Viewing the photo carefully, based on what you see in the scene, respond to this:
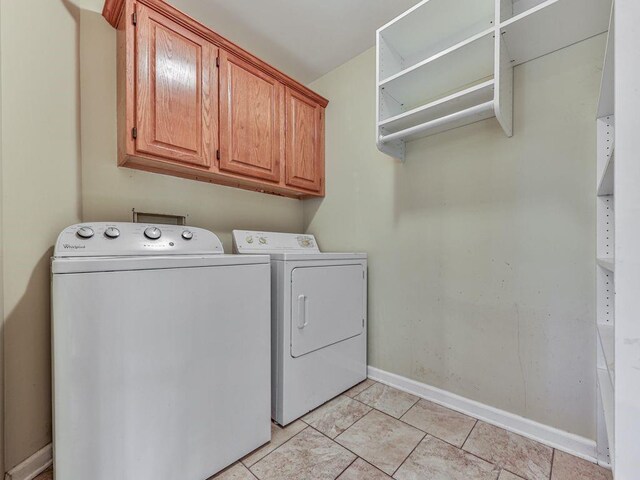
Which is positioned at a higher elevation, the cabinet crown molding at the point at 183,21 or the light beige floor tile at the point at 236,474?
the cabinet crown molding at the point at 183,21

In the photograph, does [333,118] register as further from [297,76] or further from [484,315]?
[484,315]

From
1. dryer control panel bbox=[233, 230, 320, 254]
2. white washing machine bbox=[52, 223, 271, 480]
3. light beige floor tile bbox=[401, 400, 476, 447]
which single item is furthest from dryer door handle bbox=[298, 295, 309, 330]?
light beige floor tile bbox=[401, 400, 476, 447]

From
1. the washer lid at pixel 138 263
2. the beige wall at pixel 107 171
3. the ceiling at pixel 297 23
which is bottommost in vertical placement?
the washer lid at pixel 138 263

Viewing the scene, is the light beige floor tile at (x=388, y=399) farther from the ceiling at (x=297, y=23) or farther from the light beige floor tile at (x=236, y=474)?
the ceiling at (x=297, y=23)

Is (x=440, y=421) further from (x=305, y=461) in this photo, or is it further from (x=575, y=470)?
(x=305, y=461)

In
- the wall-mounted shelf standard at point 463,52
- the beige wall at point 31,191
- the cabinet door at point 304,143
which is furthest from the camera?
the cabinet door at point 304,143

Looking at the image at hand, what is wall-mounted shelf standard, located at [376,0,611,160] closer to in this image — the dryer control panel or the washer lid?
the dryer control panel

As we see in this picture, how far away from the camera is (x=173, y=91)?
1.52 metres

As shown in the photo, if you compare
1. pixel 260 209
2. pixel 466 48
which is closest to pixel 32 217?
pixel 260 209

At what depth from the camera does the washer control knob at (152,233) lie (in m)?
1.38

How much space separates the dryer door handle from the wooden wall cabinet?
89 cm

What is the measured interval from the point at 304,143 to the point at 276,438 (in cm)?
196

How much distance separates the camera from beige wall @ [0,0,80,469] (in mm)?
1136

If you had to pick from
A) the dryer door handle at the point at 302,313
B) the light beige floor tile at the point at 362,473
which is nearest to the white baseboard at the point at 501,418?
the light beige floor tile at the point at 362,473
